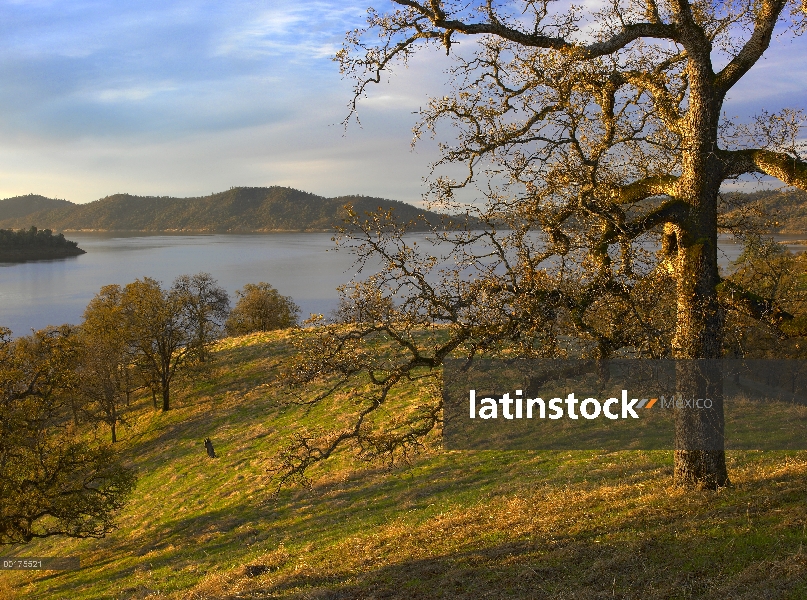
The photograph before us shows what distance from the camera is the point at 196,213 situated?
172 metres

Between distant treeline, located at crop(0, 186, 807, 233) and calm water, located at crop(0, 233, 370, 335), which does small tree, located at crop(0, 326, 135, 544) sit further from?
distant treeline, located at crop(0, 186, 807, 233)

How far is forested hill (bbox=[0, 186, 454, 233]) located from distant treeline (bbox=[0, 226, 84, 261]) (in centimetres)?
3575

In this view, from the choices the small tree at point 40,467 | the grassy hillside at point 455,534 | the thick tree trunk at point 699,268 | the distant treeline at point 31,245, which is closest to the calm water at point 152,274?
the distant treeline at point 31,245

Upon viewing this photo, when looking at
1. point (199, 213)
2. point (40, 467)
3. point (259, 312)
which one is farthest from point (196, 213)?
point (40, 467)

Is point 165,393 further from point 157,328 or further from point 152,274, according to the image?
point 152,274

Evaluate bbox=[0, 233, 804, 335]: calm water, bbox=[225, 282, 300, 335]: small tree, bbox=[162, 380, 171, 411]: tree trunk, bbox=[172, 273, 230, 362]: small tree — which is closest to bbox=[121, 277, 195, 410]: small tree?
bbox=[162, 380, 171, 411]: tree trunk

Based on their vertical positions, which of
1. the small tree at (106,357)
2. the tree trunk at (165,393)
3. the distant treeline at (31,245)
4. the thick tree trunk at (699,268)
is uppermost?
the distant treeline at (31,245)

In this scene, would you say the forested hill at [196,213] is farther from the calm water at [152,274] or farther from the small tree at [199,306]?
the small tree at [199,306]

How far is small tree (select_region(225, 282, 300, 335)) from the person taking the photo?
58.5 m

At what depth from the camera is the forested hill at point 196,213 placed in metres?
152

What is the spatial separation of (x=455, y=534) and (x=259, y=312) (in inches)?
2012

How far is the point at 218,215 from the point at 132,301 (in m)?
138

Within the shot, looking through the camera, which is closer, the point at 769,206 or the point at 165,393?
the point at 769,206

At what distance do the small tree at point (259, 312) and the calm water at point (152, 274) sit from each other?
1145 centimetres
